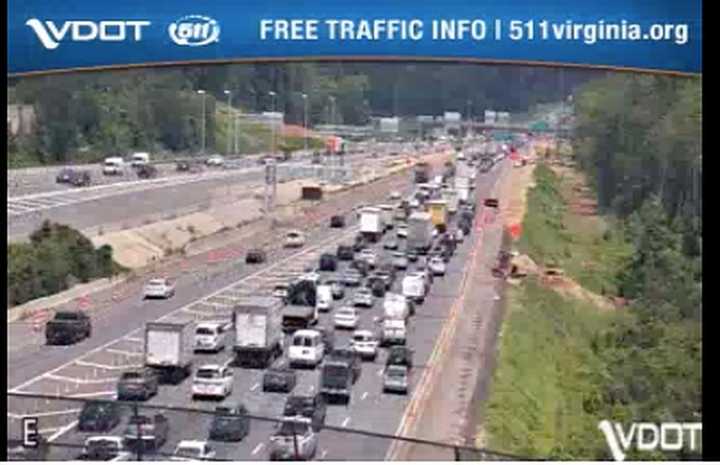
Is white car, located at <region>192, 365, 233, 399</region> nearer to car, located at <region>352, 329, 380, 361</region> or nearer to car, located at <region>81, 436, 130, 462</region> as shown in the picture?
car, located at <region>81, 436, 130, 462</region>

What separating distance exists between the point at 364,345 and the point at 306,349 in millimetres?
222

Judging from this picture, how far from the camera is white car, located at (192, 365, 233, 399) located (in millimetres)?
6539

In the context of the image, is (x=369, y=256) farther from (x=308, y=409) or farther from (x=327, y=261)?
(x=308, y=409)

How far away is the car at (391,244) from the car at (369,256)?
55 millimetres

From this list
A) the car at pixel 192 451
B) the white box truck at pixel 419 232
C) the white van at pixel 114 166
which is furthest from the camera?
the white box truck at pixel 419 232

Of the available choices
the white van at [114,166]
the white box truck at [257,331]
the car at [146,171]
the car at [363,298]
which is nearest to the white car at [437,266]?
the car at [363,298]

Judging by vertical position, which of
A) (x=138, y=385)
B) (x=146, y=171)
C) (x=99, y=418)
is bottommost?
(x=99, y=418)

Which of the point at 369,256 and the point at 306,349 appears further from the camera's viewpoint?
the point at 369,256

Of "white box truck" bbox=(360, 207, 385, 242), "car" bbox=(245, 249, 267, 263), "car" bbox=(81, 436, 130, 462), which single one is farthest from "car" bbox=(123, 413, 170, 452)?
"white box truck" bbox=(360, 207, 385, 242)

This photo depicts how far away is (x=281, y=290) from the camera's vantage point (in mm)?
6801

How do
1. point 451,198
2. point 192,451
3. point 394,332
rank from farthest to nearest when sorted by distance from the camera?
point 451,198, point 394,332, point 192,451

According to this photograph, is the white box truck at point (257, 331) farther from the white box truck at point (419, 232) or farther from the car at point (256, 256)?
the white box truck at point (419, 232)

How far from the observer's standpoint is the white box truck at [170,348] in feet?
21.5

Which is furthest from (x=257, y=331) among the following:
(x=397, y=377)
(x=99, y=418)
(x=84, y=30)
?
(x=84, y=30)
